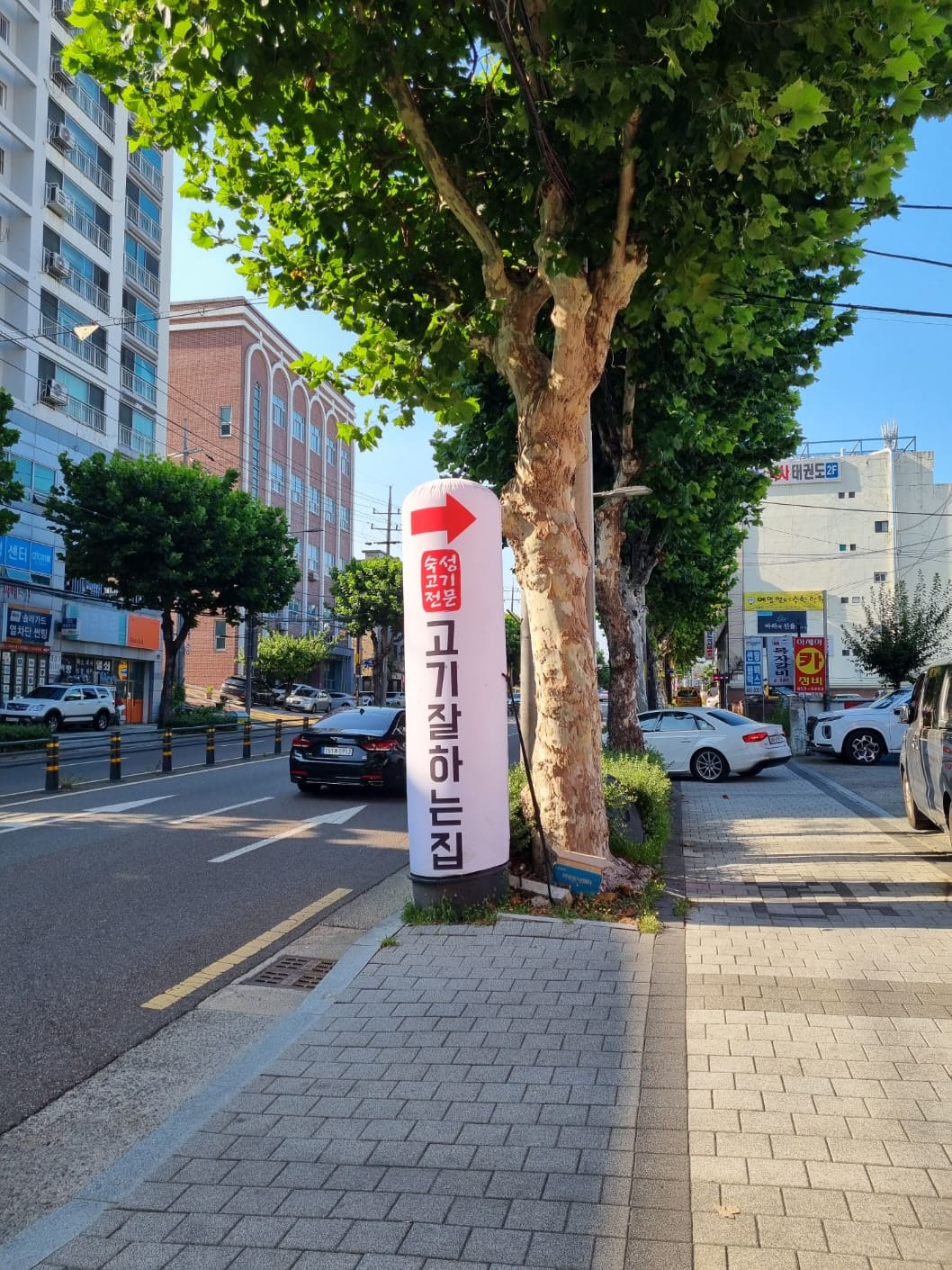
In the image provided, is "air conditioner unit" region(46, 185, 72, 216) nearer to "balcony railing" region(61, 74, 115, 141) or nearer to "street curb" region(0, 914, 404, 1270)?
"balcony railing" region(61, 74, 115, 141)

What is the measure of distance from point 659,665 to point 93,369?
33851 millimetres

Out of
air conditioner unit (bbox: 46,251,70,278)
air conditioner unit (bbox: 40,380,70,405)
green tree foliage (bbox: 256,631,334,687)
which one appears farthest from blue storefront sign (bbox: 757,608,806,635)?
green tree foliage (bbox: 256,631,334,687)

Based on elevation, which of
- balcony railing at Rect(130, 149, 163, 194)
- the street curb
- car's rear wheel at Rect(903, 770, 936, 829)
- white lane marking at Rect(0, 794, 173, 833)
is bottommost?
the street curb

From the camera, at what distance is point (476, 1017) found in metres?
4.88

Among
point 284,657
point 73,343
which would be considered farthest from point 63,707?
point 284,657

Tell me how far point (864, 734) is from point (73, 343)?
104 feet

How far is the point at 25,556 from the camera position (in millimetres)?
36094

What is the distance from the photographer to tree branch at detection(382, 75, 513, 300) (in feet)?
23.7

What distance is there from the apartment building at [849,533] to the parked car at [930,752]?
158 ft

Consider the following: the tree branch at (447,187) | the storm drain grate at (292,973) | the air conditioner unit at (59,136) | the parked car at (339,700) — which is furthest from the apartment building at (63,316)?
the storm drain grate at (292,973)

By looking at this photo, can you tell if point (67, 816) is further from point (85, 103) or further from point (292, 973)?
point (85, 103)

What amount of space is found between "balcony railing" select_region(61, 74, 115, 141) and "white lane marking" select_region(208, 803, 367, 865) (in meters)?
35.0

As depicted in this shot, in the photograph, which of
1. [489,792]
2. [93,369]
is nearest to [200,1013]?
[489,792]

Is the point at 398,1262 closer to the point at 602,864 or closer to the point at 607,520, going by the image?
the point at 602,864
